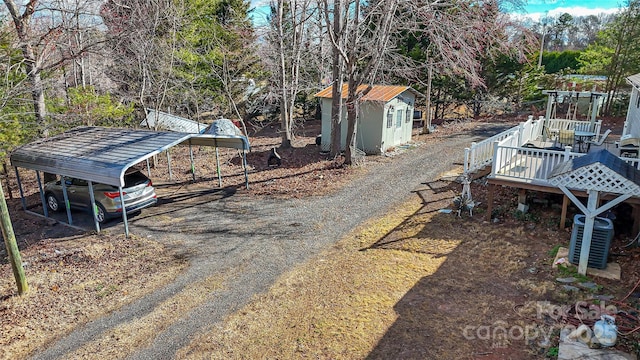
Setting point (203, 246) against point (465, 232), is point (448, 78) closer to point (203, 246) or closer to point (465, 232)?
point (465, 232)

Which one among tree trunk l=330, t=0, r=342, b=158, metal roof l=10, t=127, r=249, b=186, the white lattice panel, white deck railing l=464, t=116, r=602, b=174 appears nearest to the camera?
the white lattice panel

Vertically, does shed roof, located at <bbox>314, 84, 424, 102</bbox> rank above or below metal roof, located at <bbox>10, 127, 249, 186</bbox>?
above

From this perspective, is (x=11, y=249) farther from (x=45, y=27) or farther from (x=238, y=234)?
(x=45, y=27)

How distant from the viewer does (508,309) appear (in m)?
6.09

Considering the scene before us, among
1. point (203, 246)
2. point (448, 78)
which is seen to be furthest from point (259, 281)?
point (448, 78)

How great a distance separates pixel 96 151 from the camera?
10203 millimetres

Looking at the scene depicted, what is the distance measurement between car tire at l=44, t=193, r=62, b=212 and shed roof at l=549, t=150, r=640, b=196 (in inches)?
520

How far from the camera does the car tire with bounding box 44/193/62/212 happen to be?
38.2ft

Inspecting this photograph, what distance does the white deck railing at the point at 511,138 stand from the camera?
33.5 ft

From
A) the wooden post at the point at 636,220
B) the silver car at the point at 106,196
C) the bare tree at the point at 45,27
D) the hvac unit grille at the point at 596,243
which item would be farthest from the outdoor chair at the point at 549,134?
the bare tree at the point at 45,27

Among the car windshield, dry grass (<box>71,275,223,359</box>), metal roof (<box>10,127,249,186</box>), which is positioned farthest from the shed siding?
dry grass (<box>71,275,223,359</box>)

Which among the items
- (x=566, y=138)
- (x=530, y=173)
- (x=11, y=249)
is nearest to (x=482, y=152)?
(x=530, y=173)

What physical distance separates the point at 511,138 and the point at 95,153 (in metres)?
11.3

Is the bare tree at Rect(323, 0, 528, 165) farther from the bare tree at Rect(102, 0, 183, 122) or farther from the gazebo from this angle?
the bare tree at Rect(102, 0, 183, 122)
